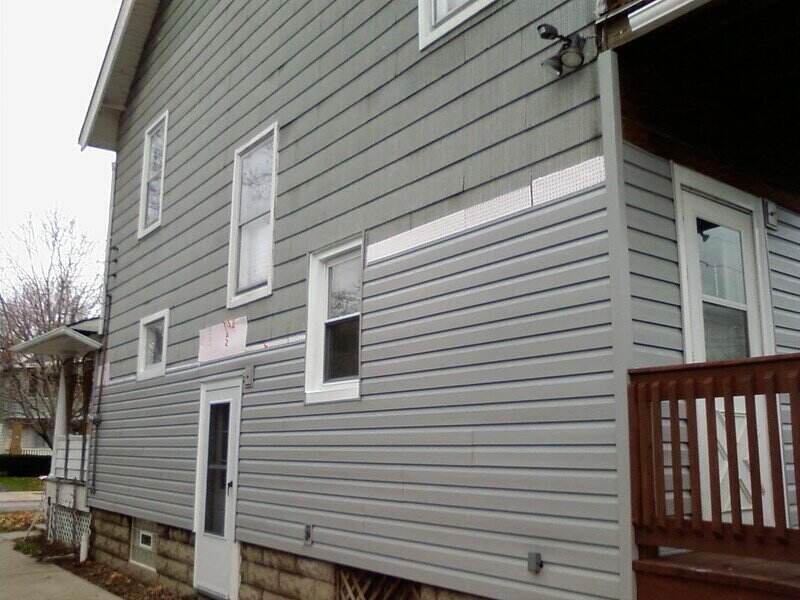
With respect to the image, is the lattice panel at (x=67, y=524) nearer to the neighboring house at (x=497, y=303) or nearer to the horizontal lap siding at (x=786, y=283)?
the neighboring house at (x=497, y=303)

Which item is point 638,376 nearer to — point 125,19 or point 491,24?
point 491,24

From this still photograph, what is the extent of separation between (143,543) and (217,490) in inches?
95.0

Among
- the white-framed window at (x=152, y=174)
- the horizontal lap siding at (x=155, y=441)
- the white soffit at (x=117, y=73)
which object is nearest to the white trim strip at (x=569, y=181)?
the horizontal lap siding at (x=155, y=441)

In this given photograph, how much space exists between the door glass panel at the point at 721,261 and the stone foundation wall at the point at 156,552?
5.84m

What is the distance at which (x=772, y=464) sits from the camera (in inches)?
123

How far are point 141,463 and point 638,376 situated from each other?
24.0ft

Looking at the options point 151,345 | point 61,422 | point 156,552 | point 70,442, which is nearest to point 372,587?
point 156,552

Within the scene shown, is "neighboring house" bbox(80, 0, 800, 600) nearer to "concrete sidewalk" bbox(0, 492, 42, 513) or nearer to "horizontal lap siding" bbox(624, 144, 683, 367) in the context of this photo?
"horizontal lap siding" bbox(624, 144, 683, 367)

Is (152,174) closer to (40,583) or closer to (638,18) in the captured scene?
(40,583)

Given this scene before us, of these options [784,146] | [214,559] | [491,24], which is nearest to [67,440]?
[214,559]

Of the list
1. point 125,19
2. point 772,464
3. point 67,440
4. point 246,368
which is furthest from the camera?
point 67,440

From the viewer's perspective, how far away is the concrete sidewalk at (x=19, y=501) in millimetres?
18703

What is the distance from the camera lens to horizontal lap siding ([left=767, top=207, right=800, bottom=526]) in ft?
16.4

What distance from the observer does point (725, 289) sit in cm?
473
